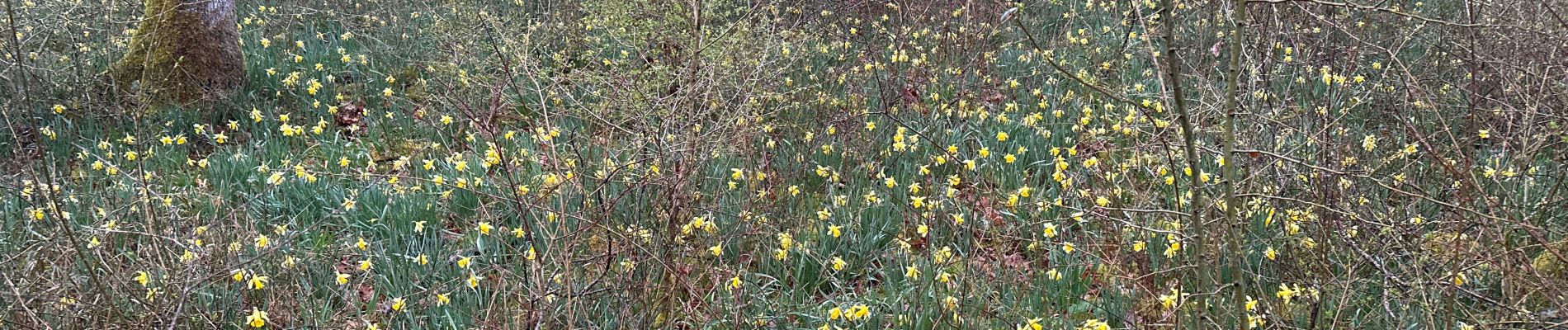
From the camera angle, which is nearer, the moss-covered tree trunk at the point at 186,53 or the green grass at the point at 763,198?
the green grass at the point at 763,198

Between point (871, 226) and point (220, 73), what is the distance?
3.99 meters

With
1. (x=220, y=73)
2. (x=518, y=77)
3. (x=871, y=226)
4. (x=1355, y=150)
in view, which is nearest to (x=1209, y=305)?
(x=871, y=226)

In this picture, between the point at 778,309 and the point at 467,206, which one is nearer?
the point at 778,309

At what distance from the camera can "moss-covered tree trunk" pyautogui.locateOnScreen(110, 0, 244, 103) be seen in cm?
556

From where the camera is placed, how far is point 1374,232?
321cm

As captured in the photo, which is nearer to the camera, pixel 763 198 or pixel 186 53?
pixel 763 198

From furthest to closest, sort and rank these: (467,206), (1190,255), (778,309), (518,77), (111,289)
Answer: (518,77) → (467,206) → (1190,255) → (778,309) → (111,289)

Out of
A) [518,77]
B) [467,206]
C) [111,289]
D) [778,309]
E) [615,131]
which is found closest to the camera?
[111,289]

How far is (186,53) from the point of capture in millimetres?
5660

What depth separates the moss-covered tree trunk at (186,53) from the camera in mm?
5562

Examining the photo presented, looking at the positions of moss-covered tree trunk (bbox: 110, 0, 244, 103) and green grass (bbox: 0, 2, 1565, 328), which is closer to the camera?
green grass (bbox: 0, 2, 1565, 328)

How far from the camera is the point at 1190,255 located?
3426mm

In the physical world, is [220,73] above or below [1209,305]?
below

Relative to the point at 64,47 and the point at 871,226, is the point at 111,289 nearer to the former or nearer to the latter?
the point at 871,226
